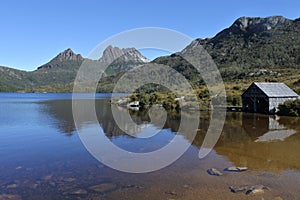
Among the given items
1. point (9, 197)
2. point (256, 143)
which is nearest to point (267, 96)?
point (256, 143)

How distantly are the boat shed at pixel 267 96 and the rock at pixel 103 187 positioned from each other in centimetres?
3375

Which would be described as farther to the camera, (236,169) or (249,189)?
(236,169)

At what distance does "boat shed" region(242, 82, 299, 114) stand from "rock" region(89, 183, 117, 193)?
33.7 m

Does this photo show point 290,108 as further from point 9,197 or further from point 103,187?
point 9,197

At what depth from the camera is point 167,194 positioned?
11.6 meters

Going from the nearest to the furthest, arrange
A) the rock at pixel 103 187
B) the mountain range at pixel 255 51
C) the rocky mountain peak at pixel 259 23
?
1. the rock at pixel 103 187
2. the mountain range at pixel 255 51
3. the rocky mountain peak at pixel 259 23

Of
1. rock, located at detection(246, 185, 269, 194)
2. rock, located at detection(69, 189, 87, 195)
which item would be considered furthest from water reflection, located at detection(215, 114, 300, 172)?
rock, located at detection(69, 189, 87, 195)

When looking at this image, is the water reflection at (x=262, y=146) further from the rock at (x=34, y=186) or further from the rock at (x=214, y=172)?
the rock at (x=34, y=186)

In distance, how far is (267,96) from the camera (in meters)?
40.2

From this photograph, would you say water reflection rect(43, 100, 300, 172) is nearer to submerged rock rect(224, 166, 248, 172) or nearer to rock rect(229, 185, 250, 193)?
submerged rock rect(224, 166, 248, 172)

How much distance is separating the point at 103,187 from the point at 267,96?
3417 cm

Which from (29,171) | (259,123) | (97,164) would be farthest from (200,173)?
(259,123)

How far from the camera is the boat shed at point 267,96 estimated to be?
4069 cm


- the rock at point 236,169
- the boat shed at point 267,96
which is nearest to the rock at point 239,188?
the rock at point 236,169
